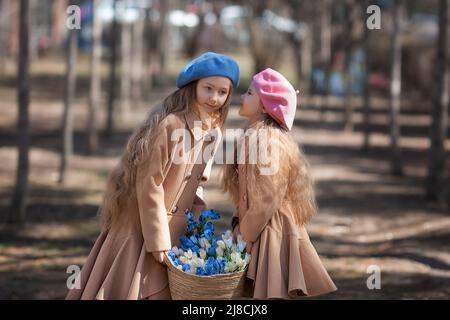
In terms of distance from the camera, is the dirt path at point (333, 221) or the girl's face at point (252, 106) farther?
the dirt path at point (333, 221)

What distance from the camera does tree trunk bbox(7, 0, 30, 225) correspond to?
8953mm

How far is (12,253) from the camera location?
8133mm

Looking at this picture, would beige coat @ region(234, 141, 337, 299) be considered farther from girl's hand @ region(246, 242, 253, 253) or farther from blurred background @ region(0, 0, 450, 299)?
blurred background @ region(0, 0, 450, 299)

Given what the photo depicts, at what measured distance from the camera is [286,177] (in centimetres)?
Answer: 456

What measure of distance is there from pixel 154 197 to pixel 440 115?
7604 millimetres

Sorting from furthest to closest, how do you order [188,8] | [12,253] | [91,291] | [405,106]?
[188,8] → [405,106] → [12,253] → [91,291]

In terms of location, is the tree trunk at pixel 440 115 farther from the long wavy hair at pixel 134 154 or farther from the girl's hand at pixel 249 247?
the girl's hand at pixel 249 247

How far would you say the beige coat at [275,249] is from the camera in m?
4.43

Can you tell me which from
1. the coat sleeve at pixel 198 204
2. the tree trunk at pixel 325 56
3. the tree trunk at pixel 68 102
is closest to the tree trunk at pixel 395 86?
the tree trunk at pixel 68 102

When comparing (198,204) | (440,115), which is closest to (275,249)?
(198,204)

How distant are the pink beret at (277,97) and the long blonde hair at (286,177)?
65 mm
